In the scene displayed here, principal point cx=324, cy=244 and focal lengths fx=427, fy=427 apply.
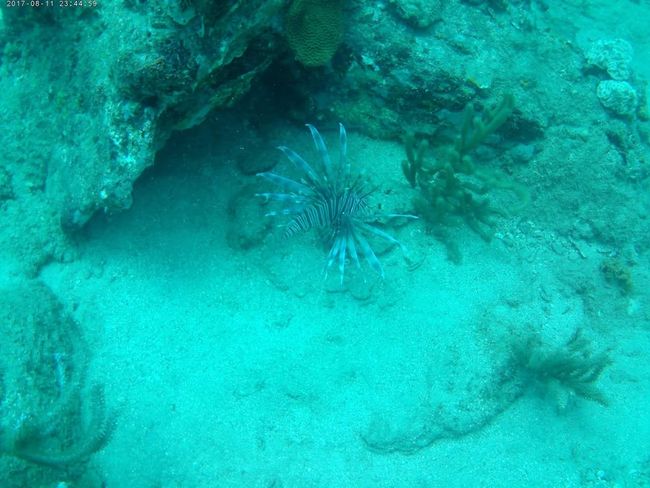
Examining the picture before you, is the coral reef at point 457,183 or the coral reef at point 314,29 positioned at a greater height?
the coral reef at point 314,29

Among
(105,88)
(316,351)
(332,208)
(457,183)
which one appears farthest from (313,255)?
(105,88)

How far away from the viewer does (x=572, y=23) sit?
26.7 ft

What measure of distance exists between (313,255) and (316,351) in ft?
3.23

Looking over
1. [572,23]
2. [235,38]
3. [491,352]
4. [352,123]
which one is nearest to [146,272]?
[235,38]

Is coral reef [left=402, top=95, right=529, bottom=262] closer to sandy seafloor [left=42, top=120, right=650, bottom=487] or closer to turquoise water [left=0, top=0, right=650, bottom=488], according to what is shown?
turquoise water [left=0, top=0, right=650, bottom=488]

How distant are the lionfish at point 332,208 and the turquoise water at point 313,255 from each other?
4cm

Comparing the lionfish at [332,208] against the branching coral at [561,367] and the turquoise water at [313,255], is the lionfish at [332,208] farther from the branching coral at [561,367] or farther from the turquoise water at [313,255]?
the branching coral at [561,367]

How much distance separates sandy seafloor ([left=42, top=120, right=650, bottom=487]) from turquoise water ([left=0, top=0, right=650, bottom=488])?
2cm

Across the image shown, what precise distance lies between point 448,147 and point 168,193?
10.0 feet

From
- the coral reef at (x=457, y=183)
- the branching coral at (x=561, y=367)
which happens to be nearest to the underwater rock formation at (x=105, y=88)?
the coral reef at (x=457, y=183)

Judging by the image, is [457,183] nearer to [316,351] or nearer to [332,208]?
[332,208]

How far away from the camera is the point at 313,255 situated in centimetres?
441

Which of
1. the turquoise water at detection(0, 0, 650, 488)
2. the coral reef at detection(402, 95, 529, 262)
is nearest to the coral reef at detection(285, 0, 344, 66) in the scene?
the turquoise water at detection(0, 0, 650, 488)

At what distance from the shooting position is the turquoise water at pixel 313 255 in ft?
11.2
